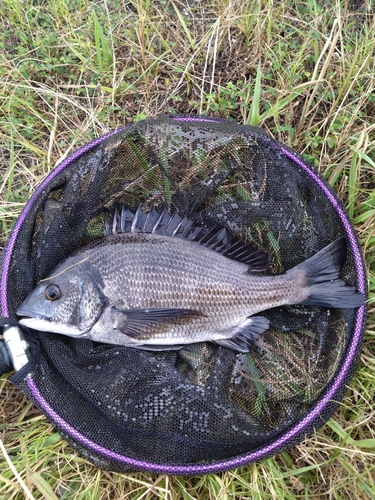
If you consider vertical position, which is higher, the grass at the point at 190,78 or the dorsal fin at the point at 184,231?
the grass at the point at 190,78

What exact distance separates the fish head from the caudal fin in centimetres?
137

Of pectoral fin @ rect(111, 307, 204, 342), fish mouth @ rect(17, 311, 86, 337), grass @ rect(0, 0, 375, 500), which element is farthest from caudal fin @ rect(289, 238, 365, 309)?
fish mouth @ rect(17, 311, 86, 337)

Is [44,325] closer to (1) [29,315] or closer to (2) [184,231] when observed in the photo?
(1) [29,315]

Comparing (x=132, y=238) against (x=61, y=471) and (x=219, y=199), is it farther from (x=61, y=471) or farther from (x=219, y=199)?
(x=61, y=471)

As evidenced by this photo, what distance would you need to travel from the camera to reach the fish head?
2.77m

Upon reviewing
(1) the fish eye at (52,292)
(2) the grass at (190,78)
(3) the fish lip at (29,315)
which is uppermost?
(2) the grass at (190,78)

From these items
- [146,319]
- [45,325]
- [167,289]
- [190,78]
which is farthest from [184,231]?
[190,78]

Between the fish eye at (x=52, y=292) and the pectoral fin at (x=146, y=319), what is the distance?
1.18 ft

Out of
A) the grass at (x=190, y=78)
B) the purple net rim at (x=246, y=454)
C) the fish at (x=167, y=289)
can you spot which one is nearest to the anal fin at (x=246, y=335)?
the fish at (x=167, y=289)

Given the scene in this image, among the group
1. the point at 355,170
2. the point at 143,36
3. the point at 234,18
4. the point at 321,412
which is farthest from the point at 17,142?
the point at 321,412

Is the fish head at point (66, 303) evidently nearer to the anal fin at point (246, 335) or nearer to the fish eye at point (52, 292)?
the fish eye at point (52, 292)

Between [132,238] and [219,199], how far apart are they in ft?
2.27

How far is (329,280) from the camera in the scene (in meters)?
2.91

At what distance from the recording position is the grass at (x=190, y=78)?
342 cm
